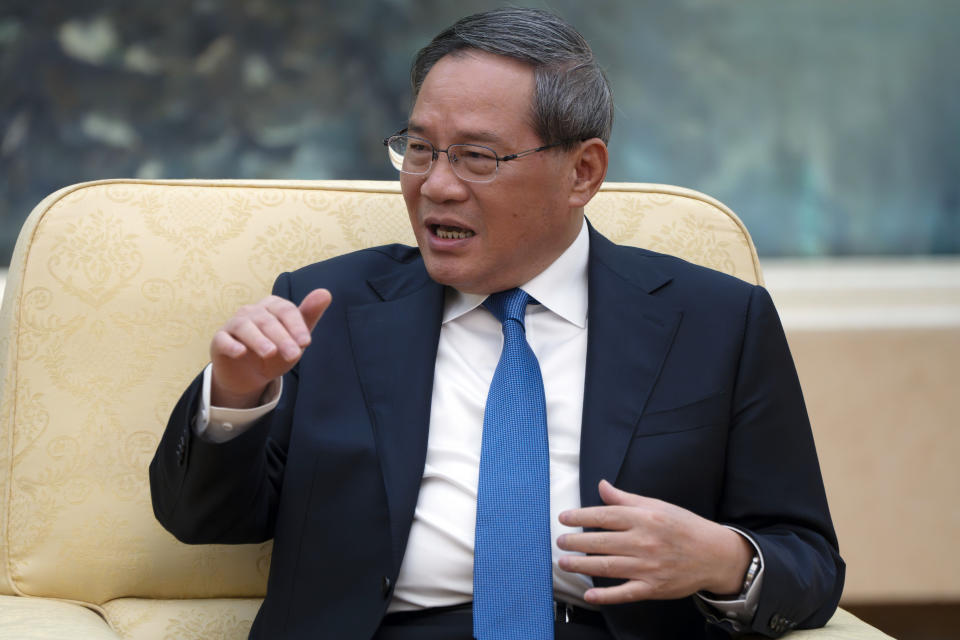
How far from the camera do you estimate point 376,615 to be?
1521 mm

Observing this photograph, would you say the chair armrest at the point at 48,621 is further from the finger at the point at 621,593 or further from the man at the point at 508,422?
the finger at the point at 621,593

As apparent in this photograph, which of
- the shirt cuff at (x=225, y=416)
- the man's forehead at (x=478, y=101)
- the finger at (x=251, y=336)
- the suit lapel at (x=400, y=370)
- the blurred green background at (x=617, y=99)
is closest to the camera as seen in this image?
the finger at (x=251, y=336)

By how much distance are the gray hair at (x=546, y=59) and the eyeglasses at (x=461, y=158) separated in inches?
2.6

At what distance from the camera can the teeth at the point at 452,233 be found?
1.71m

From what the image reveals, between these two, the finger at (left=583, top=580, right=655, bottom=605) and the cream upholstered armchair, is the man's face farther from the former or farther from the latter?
the finger at (left=583, top=580, right=655, bottom=605)

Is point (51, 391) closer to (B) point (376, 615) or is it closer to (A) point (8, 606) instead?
(A) point (8, 606)

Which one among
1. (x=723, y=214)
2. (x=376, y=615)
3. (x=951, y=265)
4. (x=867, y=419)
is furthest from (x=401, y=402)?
(x=951, y=265)

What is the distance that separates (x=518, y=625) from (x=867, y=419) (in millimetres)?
2045

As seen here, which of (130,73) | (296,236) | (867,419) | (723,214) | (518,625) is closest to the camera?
(518,625)

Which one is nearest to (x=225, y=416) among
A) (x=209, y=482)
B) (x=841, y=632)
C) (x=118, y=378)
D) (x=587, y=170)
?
(x=209, y=482)

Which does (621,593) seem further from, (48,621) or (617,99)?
(617,99)

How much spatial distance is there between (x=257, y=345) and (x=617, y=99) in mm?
2045

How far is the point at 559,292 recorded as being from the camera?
70.4 inches

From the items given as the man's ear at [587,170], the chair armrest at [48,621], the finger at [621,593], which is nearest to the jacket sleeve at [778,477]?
the finger at [621,593]
